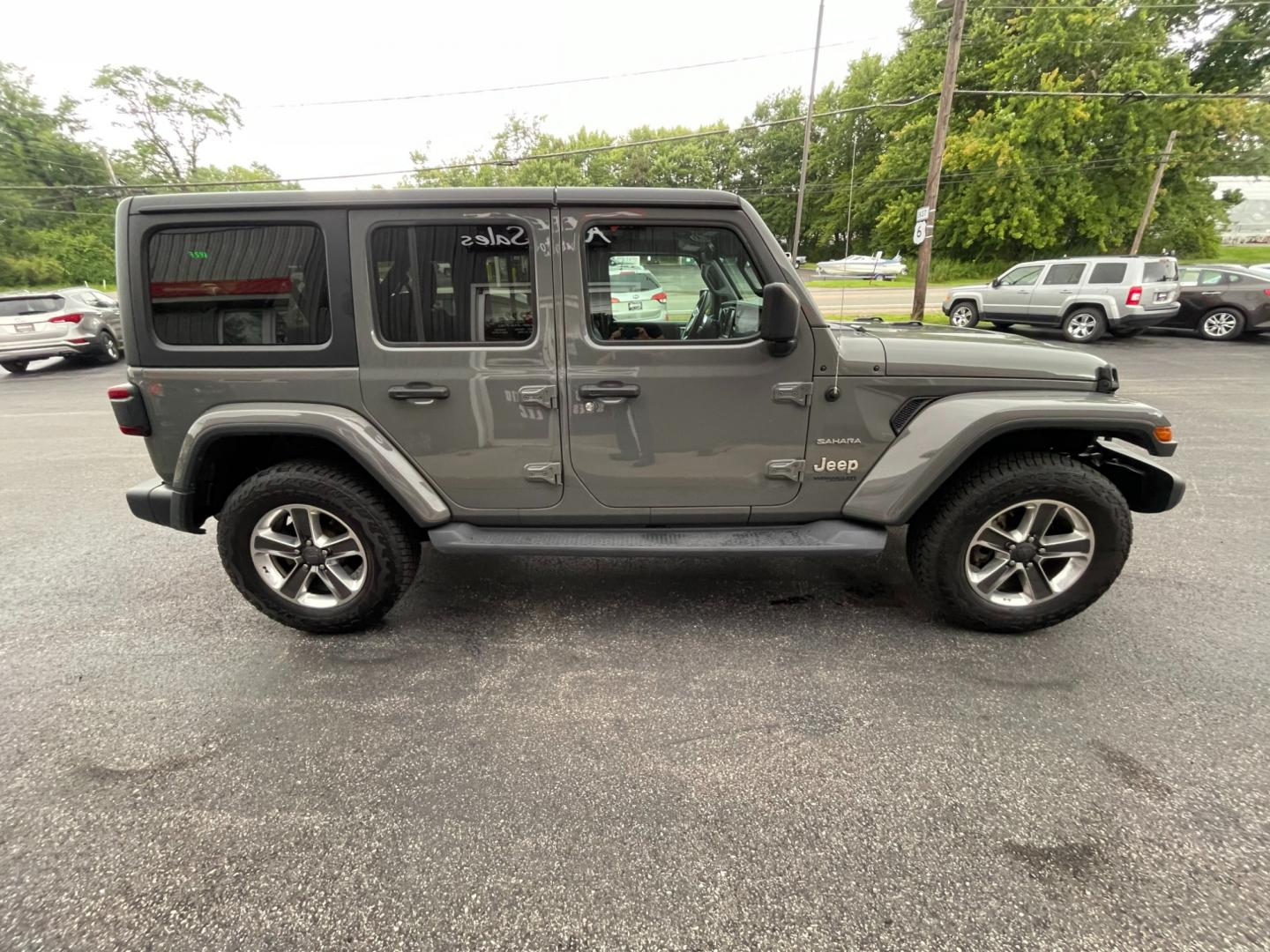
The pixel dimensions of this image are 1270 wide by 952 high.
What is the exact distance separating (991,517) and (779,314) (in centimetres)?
133

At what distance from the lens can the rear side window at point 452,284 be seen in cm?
254

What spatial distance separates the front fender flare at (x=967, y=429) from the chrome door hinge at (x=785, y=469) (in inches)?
11.5

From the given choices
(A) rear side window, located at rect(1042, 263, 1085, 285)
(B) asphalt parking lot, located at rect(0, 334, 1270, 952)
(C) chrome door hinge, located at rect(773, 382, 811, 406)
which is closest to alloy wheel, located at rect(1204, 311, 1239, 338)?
(A) rear side window, located at rect(1042, 263, 1085, 285)

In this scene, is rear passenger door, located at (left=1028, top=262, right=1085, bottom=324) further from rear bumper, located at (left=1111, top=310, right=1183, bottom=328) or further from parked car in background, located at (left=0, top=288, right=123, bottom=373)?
parked car in background, located at (left=0, top=288, right=123, bottom=373)

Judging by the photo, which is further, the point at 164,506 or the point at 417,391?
the point at 164,506

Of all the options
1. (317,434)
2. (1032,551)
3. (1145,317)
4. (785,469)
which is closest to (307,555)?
(317,434)

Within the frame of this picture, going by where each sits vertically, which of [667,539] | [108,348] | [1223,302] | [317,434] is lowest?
Result: [667,539]

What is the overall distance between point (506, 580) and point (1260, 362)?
12.9 metres

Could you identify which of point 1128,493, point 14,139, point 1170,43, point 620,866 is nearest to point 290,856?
point 620,866

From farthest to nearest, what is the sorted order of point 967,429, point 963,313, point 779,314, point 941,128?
point 963,313 → point 941,128 → point 967,429 → point 779,314

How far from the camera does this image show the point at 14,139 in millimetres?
37500

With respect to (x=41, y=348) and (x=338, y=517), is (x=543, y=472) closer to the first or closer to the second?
(x=338, y=517)

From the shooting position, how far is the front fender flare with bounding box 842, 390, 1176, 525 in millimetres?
2520

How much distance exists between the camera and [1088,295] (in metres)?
11.7
